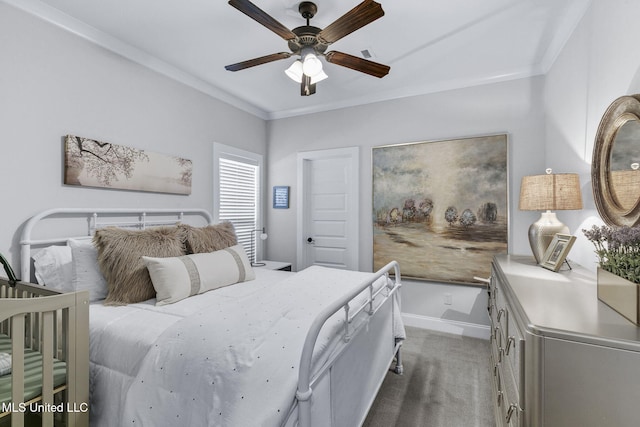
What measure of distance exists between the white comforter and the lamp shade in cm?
150

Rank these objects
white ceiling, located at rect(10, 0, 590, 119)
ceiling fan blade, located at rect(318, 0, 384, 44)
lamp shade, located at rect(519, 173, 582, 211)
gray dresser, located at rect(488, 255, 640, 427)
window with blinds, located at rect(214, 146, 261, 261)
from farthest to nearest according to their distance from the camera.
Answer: window with blinds, located at rect(214, 146, 261, 261) < white ceiling, located at rect(10, 0, 590, 119) < lamp shade, located at rect(519, 173, 582, 211) < ceiling fan blade, located at rect(318, 0, 384, 44) < gray dresser, located at rect(488, 255, 640, 427)

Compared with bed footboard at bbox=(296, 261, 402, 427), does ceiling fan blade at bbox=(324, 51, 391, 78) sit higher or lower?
higher

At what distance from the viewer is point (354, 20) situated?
1.65 meters

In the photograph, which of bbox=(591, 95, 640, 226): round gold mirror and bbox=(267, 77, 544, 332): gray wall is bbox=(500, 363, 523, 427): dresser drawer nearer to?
bbox=(591, 95, 640, 226): round gold mirror

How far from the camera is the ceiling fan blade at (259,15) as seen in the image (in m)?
1.54

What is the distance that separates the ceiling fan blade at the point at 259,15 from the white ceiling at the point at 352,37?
0.98ft

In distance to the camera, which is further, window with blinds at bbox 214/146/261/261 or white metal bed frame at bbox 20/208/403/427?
window with blinds at bbox 214/146/261/261

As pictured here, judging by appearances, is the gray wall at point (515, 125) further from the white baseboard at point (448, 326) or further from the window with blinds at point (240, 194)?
the window with blinds at point (240, 194)

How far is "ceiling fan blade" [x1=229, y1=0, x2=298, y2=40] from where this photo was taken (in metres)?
1.54

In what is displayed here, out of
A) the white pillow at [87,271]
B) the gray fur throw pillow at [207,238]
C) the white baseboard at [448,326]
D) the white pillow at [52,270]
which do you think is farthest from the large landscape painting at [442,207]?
the white pillow at [52,270]

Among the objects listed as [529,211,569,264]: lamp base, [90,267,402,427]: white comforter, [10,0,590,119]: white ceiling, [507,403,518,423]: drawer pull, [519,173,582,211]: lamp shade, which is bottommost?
[507,403,518,423]: drawer pull

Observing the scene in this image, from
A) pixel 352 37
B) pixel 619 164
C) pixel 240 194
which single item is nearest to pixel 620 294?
pixel 619 164

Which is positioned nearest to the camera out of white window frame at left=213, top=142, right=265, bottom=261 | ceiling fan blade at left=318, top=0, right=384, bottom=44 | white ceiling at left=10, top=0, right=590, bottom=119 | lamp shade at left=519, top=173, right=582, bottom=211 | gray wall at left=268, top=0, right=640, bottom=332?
ceiling fan blade at left=318, top=0, right=384, bottom=44

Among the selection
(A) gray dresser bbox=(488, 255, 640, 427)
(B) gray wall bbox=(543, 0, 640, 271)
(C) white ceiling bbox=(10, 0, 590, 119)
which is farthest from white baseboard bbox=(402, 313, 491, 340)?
(C) white ceiling bbox=(10, 0, 590, 119)
